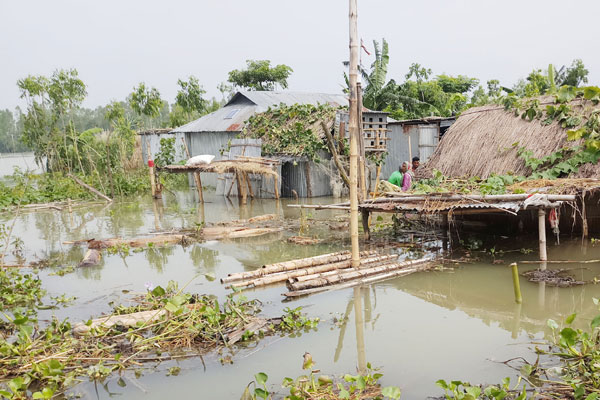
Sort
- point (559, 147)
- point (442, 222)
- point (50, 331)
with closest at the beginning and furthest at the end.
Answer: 1. point (50, 331)
2. point (559, 147)
3. point (442, 222)

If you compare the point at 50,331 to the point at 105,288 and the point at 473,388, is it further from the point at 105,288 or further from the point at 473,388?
the point at 473,388

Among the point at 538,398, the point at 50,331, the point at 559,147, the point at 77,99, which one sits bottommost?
the point at 538,398

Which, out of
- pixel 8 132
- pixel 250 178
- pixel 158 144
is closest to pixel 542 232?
pixel 250 178

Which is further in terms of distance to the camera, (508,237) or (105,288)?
(508,237)

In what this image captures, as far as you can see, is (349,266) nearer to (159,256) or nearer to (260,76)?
(159,256)

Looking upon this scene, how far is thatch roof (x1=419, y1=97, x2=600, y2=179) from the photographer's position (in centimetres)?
1012

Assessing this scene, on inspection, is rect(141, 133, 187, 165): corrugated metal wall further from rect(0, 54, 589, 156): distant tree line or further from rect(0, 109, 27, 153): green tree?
rect(0, 109, 27, 153): green tree

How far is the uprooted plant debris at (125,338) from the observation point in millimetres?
4914

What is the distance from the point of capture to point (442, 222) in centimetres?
1105

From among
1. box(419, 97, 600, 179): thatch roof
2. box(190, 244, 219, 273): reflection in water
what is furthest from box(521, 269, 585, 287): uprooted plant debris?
box(190, 244, 219, 273): reflection in water

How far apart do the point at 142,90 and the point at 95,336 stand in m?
22.0

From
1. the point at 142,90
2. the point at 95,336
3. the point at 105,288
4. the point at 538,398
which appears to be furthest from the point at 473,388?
the point at 142,90

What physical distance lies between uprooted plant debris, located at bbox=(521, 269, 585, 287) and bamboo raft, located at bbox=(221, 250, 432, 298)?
157 centimetres

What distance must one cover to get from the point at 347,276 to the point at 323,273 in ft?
1.18
